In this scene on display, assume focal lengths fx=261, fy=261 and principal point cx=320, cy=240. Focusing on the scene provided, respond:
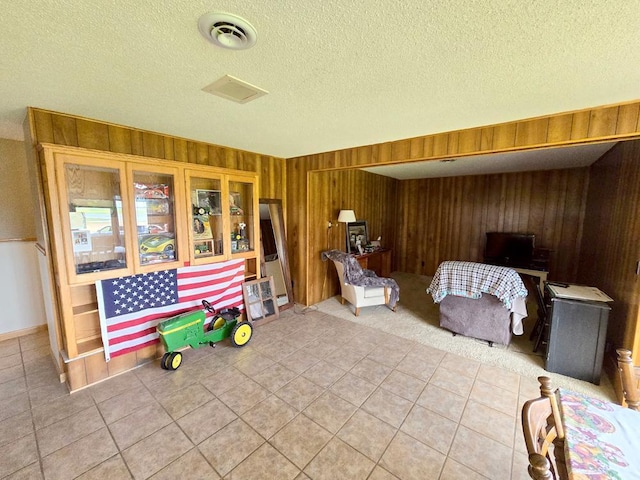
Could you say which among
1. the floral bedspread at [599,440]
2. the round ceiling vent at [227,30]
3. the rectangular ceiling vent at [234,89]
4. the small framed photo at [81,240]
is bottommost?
the floral bedspread at [599,440]

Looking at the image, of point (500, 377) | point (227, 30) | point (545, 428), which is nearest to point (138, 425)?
point (545, 428)

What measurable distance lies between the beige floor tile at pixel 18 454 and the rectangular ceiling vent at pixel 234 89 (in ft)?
8.62

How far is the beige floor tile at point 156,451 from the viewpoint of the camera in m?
1.59

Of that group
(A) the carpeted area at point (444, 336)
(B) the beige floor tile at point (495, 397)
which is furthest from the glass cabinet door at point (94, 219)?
(B) the beige floor tile at point (495, 397)

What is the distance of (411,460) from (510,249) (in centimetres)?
476

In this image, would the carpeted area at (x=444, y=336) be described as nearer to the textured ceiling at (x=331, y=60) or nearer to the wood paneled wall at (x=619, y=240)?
the wood paneled wall at (x=619, y=240)

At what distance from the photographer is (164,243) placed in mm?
2746

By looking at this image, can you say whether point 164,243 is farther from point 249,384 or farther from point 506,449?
point 506,449

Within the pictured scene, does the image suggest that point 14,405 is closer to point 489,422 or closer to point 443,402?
point 443,402

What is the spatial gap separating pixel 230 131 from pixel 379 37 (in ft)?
6.37

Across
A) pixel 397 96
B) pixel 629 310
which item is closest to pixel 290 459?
pixel 397 96

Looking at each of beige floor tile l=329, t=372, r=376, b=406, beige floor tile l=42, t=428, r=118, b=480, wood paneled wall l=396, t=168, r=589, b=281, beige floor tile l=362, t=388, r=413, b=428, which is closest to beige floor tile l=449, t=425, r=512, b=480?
beige floor tile l=362, t=388, r=413, b=428

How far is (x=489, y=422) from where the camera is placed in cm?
195

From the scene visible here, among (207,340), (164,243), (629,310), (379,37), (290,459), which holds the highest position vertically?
(379,37)
